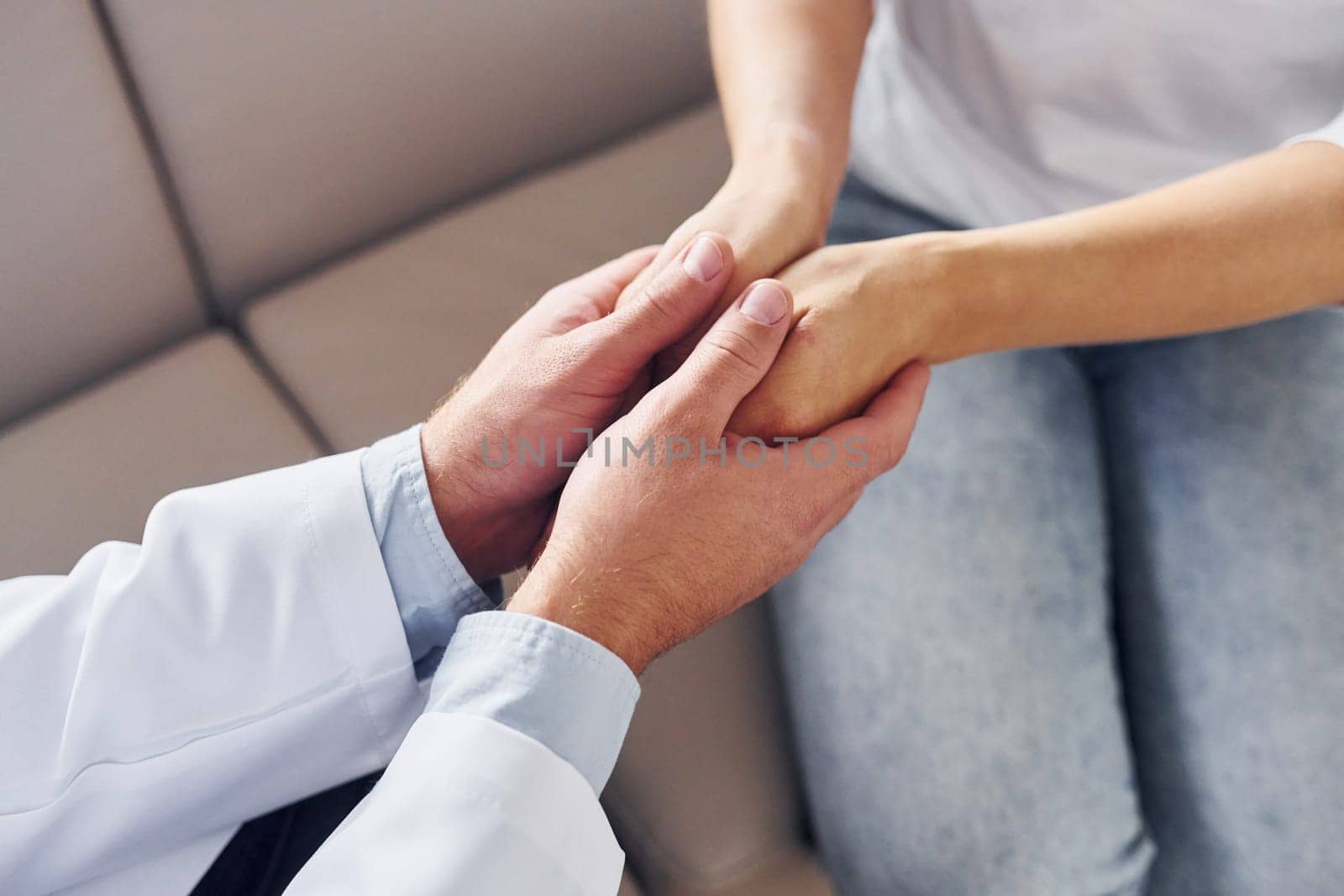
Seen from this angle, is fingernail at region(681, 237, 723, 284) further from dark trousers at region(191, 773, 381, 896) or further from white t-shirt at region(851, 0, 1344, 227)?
dark trousers at region(191, 773, 381, 896)

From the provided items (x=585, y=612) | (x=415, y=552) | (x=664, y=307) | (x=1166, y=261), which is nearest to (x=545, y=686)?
(x=585, y=612)

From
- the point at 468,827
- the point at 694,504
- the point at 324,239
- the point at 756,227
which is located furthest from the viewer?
the point at 324,239

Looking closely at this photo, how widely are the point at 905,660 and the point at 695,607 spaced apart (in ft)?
0.55

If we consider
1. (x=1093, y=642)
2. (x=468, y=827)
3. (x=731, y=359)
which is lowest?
(x=1093, y=642)

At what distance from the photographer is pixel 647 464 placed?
Result: 61 centimetres

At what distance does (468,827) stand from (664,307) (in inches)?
13.5

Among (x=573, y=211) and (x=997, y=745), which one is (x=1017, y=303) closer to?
(x=997, y=745)

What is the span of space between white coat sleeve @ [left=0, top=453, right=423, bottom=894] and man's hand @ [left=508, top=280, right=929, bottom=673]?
121mm

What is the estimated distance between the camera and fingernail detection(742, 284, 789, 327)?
640 mm

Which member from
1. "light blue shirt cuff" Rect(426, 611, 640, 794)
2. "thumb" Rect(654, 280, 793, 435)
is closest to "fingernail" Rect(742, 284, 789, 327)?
"thumb" Rect(654, 280, 793, 435)

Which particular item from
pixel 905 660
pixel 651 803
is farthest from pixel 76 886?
pixel 905 660

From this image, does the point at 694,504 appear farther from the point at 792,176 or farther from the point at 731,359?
the point at 792,176

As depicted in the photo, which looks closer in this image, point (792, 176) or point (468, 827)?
point (468, 827)

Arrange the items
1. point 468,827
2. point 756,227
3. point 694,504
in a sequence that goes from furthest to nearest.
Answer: point 756,227 → point 694,504 → point 468,827
